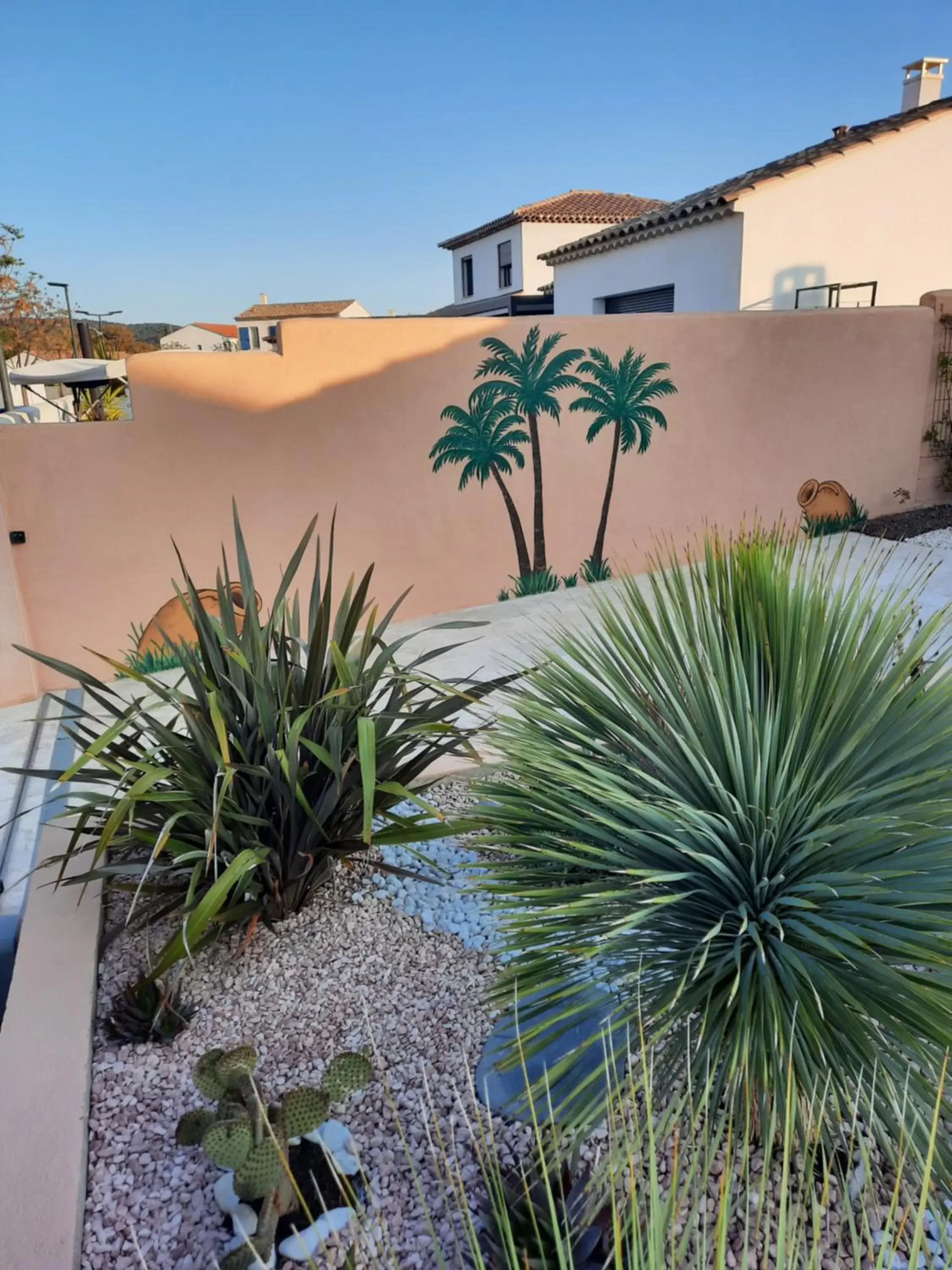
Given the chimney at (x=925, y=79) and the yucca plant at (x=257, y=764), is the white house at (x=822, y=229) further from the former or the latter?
the yucca plant at (x=257, y=764)

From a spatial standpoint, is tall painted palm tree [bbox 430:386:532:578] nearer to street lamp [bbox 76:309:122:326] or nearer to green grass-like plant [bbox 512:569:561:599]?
green grass-like plant [bbox 512:569:561:599]

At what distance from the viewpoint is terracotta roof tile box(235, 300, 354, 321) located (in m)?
40.4

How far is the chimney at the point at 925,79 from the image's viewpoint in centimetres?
1481

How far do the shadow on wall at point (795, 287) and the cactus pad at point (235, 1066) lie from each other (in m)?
13.5

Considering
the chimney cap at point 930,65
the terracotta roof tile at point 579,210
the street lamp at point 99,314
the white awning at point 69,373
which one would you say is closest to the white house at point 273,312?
the street lamp at point 99,314

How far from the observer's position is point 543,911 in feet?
5.41

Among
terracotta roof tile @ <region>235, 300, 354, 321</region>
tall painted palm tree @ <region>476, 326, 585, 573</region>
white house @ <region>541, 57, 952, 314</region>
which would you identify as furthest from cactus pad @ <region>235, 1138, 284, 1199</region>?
terracotta roof tile @ <region>235, 300, 354, 321</region>

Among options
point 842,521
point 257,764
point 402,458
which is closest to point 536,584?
point 402,458

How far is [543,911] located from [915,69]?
62.4ft

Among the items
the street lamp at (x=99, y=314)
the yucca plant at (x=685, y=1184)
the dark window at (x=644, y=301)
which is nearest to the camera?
the yucca plant at (x=685, y=1184)

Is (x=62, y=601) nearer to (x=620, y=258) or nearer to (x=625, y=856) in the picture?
(x=625, y=856)

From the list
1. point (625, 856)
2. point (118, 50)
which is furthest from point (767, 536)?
point (118, 50)

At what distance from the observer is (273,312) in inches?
1721

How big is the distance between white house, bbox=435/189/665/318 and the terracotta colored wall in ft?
51.6
